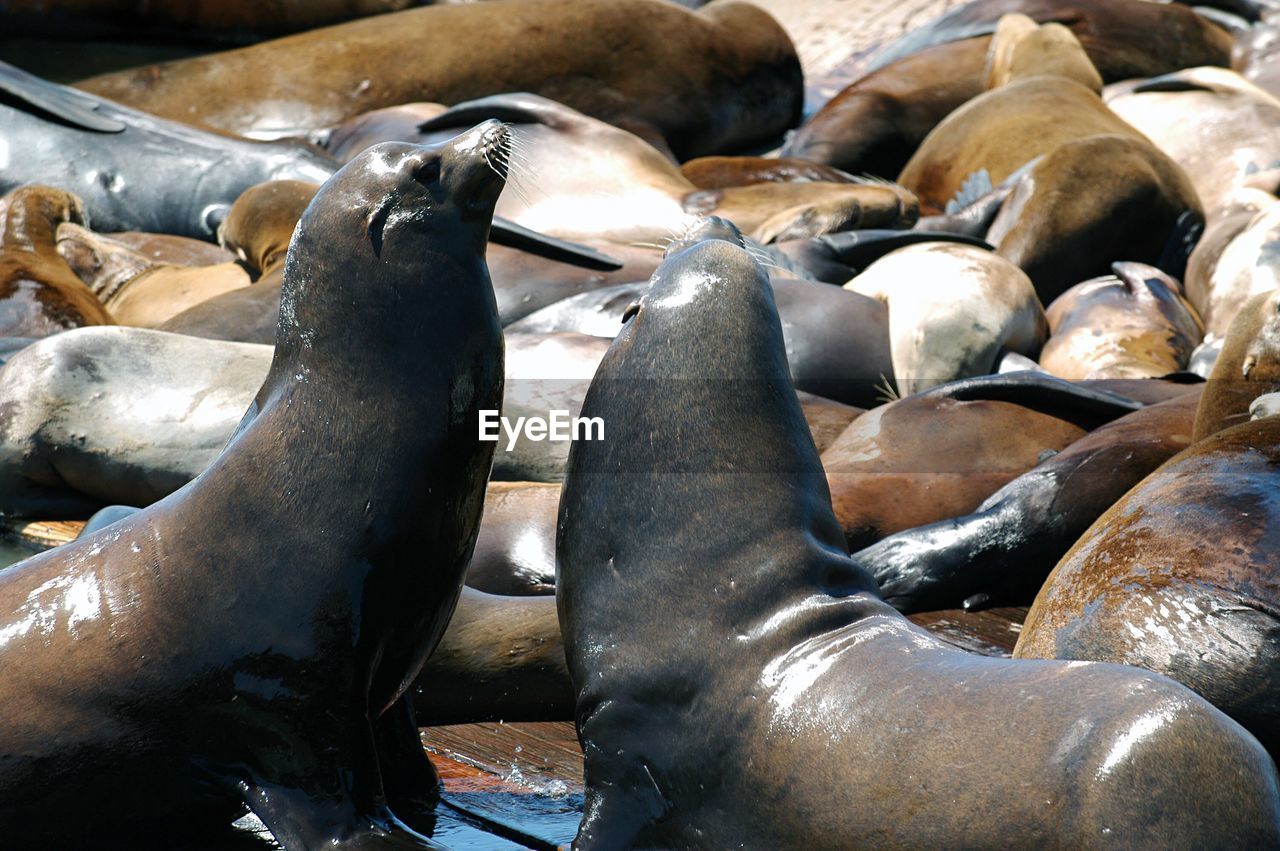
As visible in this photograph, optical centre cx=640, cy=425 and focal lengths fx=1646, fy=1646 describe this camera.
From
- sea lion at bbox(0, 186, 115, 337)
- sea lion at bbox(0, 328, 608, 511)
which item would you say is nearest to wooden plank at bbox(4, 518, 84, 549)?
sea lion at bbox(0, 328, 608, 511)

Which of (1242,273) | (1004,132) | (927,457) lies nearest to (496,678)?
(927,457)

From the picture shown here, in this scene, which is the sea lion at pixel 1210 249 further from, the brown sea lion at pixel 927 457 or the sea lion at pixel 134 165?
the sea lion at pixel 134 165

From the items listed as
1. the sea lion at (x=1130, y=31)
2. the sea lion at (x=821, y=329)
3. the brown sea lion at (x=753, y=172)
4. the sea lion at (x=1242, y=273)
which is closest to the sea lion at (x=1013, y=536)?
the sea lion at (x=821, y=329)

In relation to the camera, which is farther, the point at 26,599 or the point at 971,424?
the point at 971,424

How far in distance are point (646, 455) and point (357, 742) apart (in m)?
0.74

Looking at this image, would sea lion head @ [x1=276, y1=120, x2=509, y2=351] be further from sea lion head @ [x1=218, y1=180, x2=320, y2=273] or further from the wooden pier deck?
sea lion head @ [x1=218, y1=180, x2=320, y2=273]

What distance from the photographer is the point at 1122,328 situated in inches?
Result: 293

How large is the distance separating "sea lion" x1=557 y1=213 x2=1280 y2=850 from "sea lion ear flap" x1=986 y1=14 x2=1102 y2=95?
8614 mm

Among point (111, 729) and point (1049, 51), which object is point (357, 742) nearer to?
point (111, 729)

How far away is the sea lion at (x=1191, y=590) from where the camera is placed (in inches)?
142

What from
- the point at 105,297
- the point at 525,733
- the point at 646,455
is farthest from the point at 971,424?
the point at 105,297

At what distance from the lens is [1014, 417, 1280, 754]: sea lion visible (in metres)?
3.61

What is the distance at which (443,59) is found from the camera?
10.9m

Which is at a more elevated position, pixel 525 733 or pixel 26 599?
pixel 26 599
